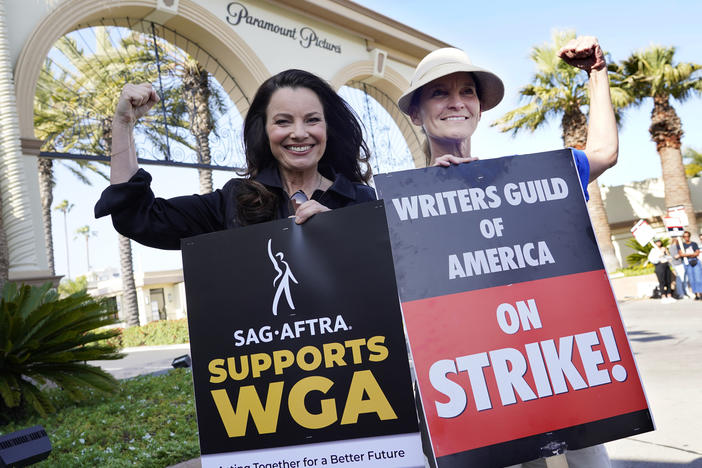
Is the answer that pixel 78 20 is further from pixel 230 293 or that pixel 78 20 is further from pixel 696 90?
pixel 696 90

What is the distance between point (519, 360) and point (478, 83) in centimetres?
112

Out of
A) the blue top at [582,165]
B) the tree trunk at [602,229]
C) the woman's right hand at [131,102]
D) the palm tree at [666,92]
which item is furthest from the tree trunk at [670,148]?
the woman's right hand at [131,102]

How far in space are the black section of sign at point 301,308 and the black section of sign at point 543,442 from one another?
178 millimetres

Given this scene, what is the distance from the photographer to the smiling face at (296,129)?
1.99 meters

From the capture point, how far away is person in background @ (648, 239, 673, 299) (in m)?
14.7

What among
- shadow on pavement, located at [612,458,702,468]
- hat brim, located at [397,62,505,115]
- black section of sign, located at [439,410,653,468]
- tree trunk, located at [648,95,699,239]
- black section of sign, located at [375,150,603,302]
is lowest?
shadow on pavement, located at [612,458,702,468]

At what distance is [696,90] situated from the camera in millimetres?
24047

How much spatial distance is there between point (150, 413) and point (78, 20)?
7448 mm

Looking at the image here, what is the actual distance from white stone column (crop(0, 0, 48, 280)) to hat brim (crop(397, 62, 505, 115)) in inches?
328

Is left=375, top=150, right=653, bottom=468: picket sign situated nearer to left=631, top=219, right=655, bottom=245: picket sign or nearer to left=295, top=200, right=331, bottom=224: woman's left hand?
left=295, top=200, right=331, bottom=224: woman's left hand

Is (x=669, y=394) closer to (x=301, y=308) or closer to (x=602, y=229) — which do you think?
(x=301, y=308)

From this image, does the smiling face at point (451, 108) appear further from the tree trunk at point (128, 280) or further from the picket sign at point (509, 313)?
the tree trunk at point (128, 280)

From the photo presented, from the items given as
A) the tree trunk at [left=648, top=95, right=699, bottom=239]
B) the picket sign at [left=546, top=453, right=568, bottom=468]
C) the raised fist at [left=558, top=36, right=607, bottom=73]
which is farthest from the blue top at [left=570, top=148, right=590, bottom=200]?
the tree trunk at [left=648, top=95, right=699, bottom=239]

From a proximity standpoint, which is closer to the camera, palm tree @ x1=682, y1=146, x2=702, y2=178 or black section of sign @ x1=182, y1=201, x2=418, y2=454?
black section of sign @ x1=182, y1=201, x2=418, y2=454
